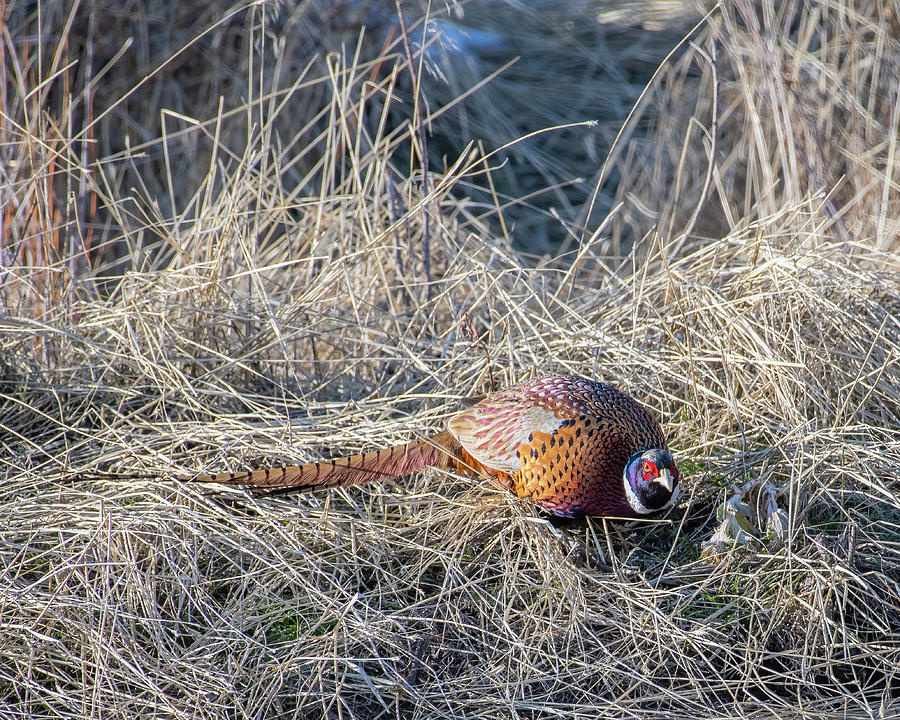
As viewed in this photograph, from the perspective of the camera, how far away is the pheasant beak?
2.48 metres

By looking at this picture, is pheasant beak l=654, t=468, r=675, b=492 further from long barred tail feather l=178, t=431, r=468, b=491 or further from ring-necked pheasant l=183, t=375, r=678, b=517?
long barred tail feather l=178, t=431, r=468, b=491

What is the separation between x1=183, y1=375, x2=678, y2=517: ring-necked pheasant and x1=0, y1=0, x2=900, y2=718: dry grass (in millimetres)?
90

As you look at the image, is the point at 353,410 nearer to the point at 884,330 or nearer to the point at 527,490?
the point at 527,490

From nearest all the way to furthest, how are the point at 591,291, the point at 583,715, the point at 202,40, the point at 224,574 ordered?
the point at 583,715
the point at 224,574
the point at 591,291
the point at 202,40

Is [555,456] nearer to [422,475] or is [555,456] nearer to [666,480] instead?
[666,480]

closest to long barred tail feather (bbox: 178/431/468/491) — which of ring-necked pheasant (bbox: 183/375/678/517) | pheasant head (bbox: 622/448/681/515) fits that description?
→ ring-necked pheasant (bbox: 183/375/678/517)

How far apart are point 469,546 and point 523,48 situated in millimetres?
4615

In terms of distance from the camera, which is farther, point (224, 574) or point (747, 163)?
point (747, 163)

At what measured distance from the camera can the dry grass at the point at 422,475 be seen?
229cm

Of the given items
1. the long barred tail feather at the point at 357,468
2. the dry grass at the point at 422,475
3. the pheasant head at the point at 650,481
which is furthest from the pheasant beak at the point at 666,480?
the long barred tail feather at the point at 357,468

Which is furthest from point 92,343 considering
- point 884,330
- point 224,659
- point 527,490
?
point 884,330

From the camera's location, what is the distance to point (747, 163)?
4.96 metres

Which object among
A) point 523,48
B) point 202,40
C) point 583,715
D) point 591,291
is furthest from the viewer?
point 523,48

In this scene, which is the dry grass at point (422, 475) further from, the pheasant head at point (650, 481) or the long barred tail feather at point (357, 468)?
the pheasant head at point (650, 481)
